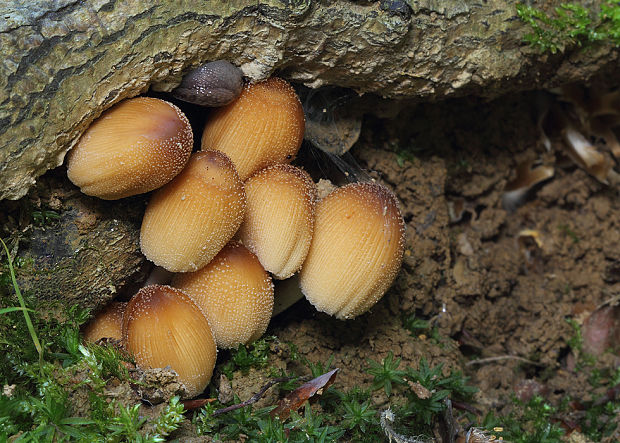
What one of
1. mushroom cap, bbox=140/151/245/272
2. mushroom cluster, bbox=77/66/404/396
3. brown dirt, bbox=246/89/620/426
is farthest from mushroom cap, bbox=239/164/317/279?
brown dirt, bbox=246/89/620/426

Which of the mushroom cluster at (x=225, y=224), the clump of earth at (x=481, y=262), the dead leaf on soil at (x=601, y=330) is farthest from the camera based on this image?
the dead leaf on soil at (x=601, y=330)

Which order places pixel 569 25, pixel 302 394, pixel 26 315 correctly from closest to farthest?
pixel 26 315
pixel 302 394
pixel 569 25

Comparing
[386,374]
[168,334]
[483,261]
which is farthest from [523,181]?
[168,334]

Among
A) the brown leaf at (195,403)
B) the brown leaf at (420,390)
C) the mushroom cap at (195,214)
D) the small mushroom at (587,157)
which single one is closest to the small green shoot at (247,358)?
the brown leaf at (195,403)

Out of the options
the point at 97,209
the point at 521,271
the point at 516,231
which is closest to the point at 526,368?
the point at 521,271

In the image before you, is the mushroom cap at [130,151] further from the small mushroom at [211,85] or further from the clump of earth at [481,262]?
the clump of earth at [481,262]

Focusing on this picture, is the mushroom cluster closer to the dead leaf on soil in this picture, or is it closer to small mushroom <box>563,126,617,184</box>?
the dead leaf on soil

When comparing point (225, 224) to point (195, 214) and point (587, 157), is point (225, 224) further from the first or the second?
point (587, 157)
